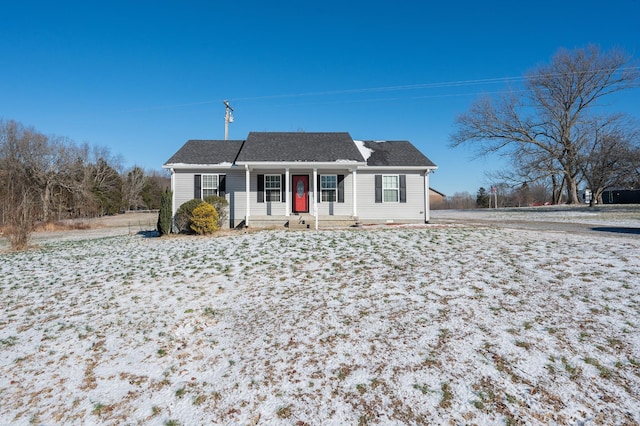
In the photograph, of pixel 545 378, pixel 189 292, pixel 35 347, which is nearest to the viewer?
pixel 545 378

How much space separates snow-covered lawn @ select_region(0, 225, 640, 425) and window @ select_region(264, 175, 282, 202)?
24.7 feet

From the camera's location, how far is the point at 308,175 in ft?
47.4

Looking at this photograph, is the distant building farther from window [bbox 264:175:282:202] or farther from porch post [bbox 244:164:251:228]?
porch post [bbox 244:164:251:228]

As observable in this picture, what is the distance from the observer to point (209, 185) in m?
13.9

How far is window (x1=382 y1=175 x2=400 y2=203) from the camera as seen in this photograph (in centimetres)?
1472

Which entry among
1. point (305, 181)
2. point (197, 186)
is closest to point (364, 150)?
point (305, 181)

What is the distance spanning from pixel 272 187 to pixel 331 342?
1111 centimetres

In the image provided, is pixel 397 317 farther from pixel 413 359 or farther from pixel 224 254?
pixel 224 254

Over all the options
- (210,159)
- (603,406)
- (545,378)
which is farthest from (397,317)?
(210,159)

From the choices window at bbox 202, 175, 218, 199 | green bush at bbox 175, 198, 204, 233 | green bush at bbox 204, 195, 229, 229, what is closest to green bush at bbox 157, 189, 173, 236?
green bush at bbox 175, 198, 204, 233

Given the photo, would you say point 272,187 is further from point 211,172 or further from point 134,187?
point 134,187

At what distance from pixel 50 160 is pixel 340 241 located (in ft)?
121

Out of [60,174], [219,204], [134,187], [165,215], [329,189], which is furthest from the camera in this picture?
[134,187]

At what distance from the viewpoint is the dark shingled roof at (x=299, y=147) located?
13422 millimetres
